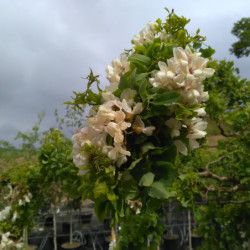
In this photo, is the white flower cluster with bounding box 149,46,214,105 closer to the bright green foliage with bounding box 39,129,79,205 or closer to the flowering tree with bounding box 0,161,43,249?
the bright green foliage with bounding box 39,129,79,205

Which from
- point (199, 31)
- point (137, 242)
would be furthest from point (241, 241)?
point (199, 31)

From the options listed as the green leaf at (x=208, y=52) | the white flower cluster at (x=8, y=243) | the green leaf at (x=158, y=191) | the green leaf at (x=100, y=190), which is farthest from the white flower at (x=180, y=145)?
the white flower cluster at (x=8, y=243)

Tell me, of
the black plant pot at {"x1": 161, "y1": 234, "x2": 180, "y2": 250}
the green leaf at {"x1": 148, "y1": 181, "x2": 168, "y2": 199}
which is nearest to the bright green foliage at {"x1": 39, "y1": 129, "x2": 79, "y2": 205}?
the green leaf at {"x1": 148, "y1": 181, "x2": 168, "y2": 199}

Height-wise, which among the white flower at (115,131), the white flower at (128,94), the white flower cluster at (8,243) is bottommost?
the white flower cluster at (8,243)

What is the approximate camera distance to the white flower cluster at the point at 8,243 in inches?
70.1

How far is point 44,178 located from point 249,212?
1.71 meters

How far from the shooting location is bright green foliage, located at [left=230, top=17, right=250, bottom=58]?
1177 cm

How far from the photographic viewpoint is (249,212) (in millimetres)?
2043

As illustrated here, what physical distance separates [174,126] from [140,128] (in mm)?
85

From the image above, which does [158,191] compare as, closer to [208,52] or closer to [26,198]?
[208,52]

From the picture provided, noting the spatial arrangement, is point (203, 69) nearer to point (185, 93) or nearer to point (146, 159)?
point (185, 93)

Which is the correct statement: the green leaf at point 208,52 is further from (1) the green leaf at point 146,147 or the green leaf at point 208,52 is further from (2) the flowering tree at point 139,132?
(1) the green leaf at point 146,147

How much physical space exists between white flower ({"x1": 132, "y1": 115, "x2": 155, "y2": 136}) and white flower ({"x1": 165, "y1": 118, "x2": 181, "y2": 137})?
5 cm

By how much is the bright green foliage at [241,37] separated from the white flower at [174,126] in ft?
43.5
